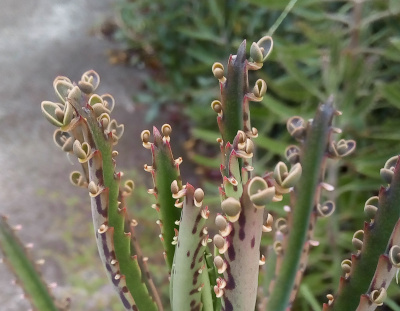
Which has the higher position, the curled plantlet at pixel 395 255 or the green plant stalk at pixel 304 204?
the green plant stalk at pixel 304 204

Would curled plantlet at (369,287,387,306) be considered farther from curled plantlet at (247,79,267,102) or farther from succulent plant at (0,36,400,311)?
curled plantlet at (247,79,267,102)

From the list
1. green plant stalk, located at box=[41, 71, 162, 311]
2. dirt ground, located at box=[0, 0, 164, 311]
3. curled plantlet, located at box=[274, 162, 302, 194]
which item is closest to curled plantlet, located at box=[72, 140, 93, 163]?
green plant stalk, located at box=[41, 71, 162, 311]

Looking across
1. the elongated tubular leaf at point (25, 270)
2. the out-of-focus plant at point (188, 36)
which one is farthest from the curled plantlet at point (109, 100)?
the out-of-focus plant at point (188, 36)

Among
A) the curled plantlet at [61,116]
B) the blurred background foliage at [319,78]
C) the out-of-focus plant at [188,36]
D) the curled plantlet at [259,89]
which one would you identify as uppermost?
the out-of-focus plant at [188,36]

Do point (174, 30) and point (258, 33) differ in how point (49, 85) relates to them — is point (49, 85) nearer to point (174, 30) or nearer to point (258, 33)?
point (174, 30)

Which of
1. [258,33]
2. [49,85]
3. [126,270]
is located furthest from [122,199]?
[49,85]

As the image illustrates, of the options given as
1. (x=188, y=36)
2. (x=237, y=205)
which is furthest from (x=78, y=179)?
(x=188, y=36)

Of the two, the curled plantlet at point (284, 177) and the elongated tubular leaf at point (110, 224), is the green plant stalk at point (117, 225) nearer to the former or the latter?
the elongated tubular leaf at point (110, 224)
